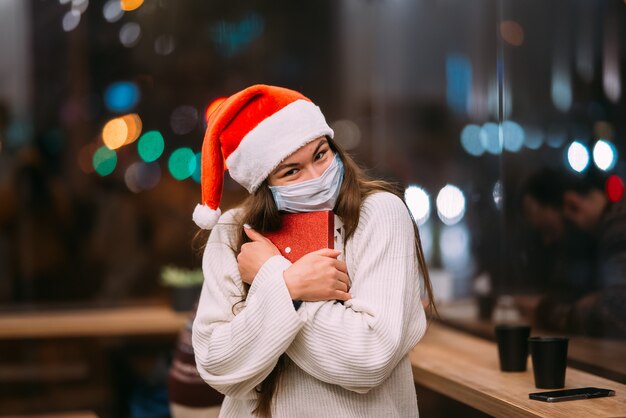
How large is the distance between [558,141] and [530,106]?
0.68ft

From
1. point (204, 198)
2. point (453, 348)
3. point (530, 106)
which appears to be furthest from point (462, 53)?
point (204, 198)

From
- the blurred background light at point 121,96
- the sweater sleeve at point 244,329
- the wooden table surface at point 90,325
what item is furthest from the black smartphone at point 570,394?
the blurred background light at point 121,96

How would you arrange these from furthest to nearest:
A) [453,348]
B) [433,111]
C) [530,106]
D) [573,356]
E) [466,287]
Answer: [433,111] < [466,287] < [453,348] < [530,106] < [573,356]

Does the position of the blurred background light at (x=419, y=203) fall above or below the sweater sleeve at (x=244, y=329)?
below

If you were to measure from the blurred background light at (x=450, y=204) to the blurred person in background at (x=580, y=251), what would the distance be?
74cm

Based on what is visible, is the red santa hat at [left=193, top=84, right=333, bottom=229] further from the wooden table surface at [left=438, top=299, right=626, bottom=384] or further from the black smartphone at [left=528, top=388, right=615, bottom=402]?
the wooden table surface at [left=438, top=299, right=626, bottom=384]

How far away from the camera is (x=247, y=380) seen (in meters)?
1.76

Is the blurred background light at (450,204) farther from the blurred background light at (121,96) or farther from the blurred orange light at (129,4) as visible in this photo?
the blurred orange light at (129,4)

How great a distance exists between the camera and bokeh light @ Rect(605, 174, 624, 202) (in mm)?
2231

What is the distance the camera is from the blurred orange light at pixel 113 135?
456 cm

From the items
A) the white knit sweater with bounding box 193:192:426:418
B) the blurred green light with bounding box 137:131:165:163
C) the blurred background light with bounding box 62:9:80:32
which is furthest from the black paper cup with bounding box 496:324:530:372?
the blurred background light with bounding box 62:9:80:32

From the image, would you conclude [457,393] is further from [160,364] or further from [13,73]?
[13,73]

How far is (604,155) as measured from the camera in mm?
2307

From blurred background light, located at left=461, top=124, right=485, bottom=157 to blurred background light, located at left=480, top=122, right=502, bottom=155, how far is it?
2 centimetres
